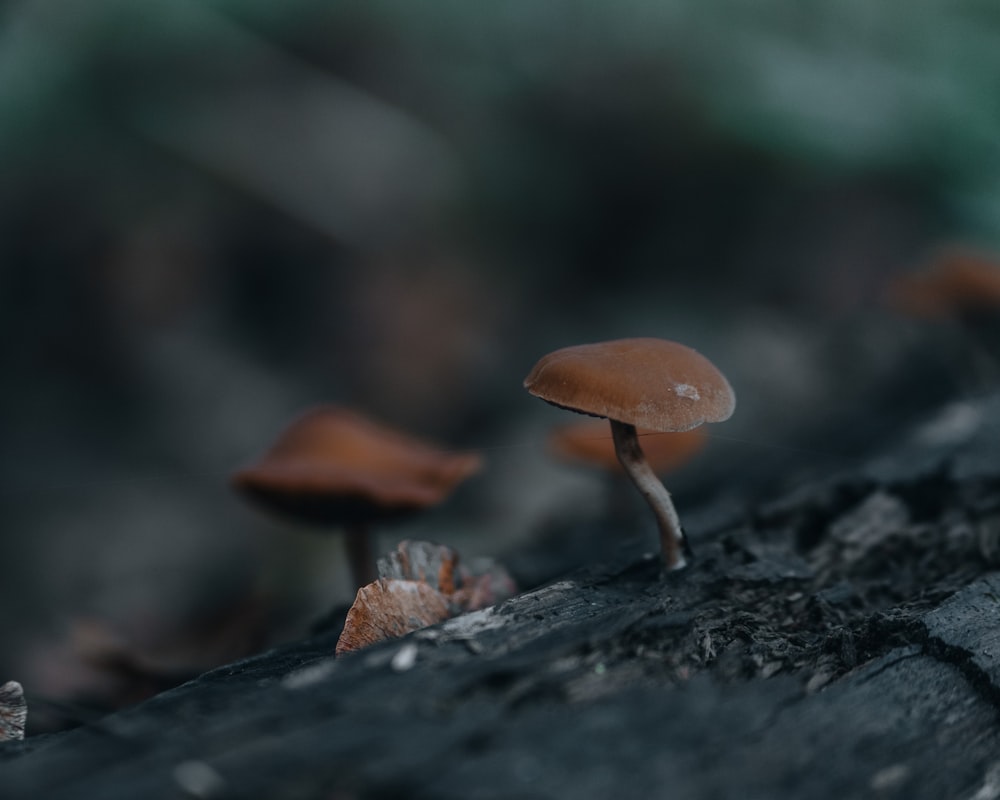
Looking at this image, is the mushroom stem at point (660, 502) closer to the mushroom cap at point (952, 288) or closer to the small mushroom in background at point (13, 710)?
the small mushroom in background at point (13, 710)

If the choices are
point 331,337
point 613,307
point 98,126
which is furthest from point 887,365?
point 98,126

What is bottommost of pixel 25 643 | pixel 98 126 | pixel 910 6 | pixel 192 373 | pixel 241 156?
pixel 25 643

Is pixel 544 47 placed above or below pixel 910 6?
above

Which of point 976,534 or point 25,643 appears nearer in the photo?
point 976,534

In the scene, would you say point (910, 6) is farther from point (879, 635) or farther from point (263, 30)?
point (879, 635)

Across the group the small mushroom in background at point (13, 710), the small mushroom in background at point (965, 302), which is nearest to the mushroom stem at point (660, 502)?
the small mushroom in background at point (13, 710)

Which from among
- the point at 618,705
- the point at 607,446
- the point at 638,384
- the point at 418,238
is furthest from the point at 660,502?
the point at 418,238
